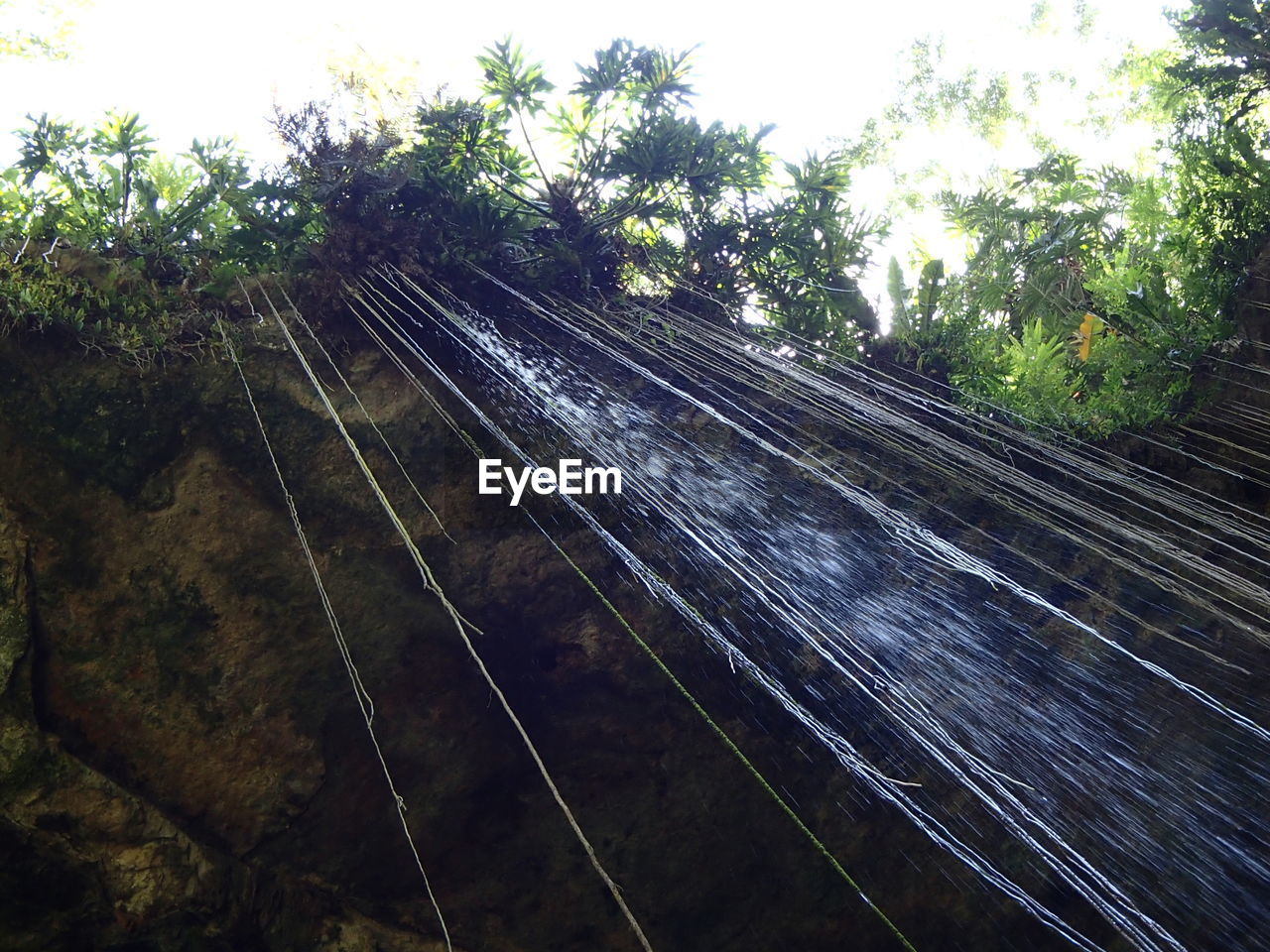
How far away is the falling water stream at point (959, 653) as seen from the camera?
156 inches

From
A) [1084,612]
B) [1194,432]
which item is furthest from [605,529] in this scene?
[1194,432]

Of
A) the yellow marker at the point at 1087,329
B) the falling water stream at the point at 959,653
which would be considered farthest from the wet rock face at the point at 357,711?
the yellow marker at the point at 1087,329

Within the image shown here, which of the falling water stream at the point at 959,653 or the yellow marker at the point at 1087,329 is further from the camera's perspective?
the yellow marker at the point at 1087,329

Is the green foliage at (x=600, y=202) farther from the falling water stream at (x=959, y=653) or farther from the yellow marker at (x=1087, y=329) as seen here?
the yellow marker at (x=1087, y=329)

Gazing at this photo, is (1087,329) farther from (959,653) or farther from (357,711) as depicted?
(357,711)

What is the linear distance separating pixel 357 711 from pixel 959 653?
293cm

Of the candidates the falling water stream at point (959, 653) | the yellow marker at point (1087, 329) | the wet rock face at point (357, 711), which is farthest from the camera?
the yellow marker at point (1087, 329)

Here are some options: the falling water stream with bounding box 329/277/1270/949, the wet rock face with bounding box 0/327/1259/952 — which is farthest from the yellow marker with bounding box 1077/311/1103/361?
the wet rock face with bounding box 0/327/1259/952

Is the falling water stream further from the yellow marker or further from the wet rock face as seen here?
the yellow marker

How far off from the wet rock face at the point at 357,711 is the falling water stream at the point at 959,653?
21 cm

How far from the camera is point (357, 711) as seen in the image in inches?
154

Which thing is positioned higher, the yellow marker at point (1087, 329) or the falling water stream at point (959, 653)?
the yellow marker at point (1087, 329)

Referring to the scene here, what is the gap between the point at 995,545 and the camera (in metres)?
4.32

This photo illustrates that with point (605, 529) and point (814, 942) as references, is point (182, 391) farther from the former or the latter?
point (814, 942)
